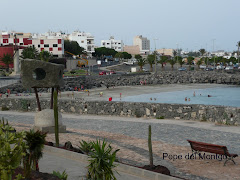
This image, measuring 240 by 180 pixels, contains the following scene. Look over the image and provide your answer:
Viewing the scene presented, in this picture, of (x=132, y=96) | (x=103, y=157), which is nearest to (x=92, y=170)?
(x=103, y=157)

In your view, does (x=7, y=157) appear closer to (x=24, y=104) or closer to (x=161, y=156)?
(x=161, y=156)

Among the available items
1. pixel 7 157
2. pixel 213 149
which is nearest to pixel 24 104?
pixel 213 149

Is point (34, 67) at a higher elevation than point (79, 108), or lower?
higher

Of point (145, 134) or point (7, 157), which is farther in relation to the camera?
point (145, 134)

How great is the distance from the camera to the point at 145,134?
19734 millimetres

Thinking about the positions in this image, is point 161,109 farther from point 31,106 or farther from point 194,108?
point 31,106

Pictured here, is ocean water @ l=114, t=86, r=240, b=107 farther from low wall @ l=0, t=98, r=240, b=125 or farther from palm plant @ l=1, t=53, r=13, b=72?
palm plant @ l=1, t=53, r=13, b=72

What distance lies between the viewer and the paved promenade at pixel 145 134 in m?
14.0

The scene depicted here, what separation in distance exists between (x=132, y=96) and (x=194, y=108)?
1484 inches

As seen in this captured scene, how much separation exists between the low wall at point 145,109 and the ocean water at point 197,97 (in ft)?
87.1

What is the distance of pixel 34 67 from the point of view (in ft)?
64.7

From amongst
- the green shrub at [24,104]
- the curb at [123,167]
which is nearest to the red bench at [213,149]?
the curb at [123,167]

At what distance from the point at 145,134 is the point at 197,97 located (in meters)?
47.3

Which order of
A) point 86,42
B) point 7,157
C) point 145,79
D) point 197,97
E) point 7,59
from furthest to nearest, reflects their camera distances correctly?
point 86,42
point 7,59
point 145,79
point 197,97
point 7,157
